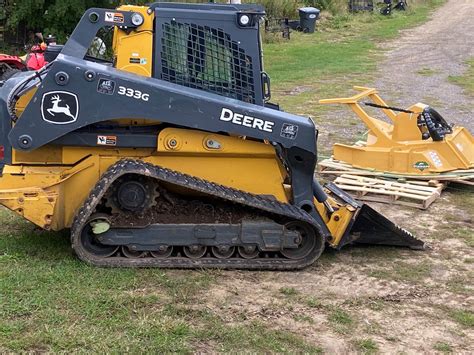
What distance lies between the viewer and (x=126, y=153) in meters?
5.39

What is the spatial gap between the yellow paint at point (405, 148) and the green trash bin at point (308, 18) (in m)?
18.3

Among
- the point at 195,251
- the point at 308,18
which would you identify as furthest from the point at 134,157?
the point at 308,18

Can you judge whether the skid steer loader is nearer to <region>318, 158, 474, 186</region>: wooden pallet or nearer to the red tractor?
<region>318, 158, 474, 186</region>: wooden pallet

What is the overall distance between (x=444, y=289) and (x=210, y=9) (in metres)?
2.84

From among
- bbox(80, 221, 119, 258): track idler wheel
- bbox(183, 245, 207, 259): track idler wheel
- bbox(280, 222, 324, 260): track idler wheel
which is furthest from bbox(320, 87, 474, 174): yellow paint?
bbox(80, 221, 119, 258): track idler wheel

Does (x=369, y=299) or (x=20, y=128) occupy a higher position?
(x=20, y=128)

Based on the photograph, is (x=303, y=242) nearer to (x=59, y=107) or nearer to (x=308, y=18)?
(x=59, y=107)

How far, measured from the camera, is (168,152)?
5.33 meters

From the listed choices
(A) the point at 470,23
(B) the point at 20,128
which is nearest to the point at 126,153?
(B) the point at 20,128

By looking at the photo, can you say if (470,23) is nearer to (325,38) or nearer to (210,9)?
(325,38)

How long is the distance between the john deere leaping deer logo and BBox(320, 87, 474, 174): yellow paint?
403cm

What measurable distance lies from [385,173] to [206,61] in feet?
11.9

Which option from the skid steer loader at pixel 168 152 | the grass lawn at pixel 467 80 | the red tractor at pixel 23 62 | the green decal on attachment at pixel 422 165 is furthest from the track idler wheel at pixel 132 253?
the grass lawn at pixel 467 80

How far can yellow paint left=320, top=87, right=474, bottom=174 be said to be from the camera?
8195mm
